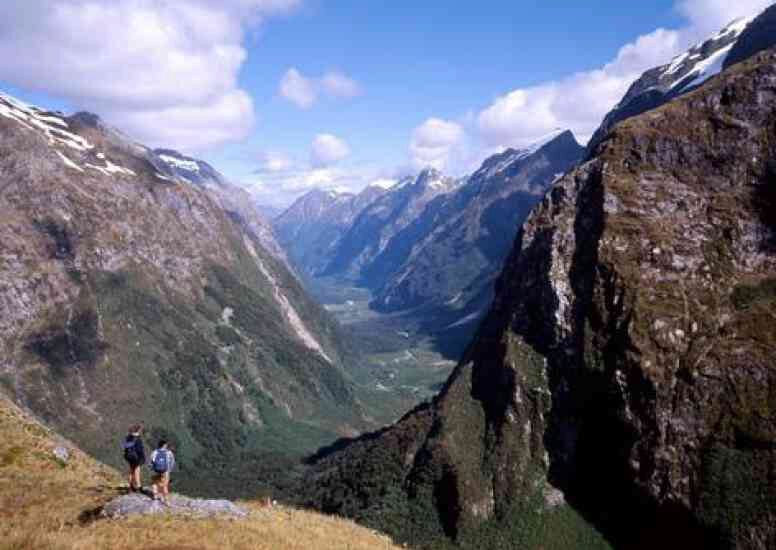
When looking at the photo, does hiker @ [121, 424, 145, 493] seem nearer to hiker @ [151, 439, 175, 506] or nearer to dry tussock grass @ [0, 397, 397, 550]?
hiker @ [151, 439, 175, 506]

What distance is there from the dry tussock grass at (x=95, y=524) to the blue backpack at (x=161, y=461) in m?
4.93

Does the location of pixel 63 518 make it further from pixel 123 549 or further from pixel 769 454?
pixel 769 454

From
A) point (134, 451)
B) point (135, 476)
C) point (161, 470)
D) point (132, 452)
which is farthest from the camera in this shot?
point (135, 476)

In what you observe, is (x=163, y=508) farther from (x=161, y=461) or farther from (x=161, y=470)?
(x=161, y=461)

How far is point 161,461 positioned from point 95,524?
797cm

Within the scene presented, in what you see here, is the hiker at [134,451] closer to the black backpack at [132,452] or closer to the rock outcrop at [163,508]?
the black backpack at [132,452]

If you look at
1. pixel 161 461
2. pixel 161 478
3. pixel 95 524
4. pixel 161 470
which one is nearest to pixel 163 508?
pixel 161 478

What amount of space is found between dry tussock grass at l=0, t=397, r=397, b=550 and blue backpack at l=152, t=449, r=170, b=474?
4929 millimetres

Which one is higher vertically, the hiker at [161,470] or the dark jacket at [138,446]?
the dark jacket at [138,446]

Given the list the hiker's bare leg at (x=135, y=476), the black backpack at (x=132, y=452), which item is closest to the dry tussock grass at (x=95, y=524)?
the hiker's bare leg at (x=135, y=476)

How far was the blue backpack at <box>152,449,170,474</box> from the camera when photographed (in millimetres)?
55156

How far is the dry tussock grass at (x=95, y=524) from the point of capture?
44875 millimetres

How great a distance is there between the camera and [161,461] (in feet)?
183

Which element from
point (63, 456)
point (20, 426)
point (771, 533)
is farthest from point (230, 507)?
point (771, 533)
